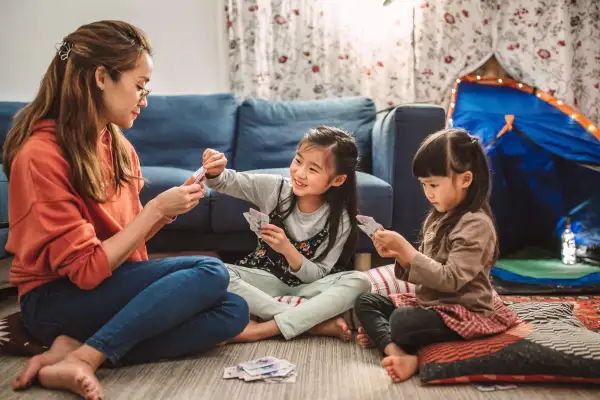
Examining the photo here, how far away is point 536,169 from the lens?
297 cm

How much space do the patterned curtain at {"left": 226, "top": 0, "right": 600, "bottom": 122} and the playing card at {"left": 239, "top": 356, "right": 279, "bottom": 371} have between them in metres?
2.18

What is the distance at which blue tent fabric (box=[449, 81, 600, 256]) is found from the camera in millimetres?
2758

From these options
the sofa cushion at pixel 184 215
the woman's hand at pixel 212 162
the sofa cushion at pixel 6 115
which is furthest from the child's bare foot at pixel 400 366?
the sofa cushion at pixel 6 115

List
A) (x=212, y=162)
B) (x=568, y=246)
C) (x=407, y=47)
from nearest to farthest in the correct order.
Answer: (x=212, y=162) < (x=568, y=246) < (x=407, y=47)

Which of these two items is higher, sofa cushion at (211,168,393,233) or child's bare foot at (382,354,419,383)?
sofa cushion at (211,168,393,233)

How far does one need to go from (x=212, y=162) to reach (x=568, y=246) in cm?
193

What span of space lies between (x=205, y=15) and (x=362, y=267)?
77.7 inches

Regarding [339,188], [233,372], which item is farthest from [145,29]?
[233,372]

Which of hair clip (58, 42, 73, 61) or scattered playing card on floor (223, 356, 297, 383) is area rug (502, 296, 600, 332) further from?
hair clip (58, 42, 73, 61)

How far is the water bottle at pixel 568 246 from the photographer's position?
275 centimetres

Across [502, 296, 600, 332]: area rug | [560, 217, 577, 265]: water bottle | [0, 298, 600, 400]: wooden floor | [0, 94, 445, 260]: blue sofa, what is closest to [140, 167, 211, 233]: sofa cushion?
[0, 94, 445, 260]: blue sofa

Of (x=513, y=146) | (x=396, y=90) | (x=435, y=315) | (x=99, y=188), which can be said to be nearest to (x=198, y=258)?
(x=99, y=188)

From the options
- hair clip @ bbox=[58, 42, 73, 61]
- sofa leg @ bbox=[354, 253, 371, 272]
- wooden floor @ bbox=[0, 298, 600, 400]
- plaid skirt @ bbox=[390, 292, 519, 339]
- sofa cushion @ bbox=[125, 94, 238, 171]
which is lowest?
sofa leg @ bbox=[354, 253, 371, 272]

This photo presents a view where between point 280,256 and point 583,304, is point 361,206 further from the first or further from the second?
point 583,304
